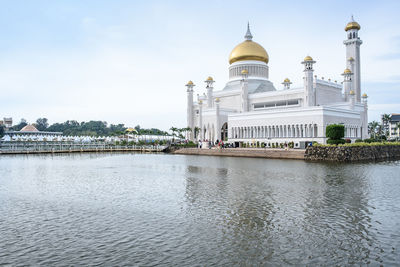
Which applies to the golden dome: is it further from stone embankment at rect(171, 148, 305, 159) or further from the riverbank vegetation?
the riverbank vegetation

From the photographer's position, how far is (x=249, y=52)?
63.2m

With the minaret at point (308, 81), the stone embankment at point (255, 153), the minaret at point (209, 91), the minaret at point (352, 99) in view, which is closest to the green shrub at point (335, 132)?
the stone embankment at point (255, 153)

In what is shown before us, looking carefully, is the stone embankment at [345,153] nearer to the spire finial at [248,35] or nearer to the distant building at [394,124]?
the spire finial at [248,35]

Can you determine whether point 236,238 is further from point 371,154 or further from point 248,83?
point 248,83

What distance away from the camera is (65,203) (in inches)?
551

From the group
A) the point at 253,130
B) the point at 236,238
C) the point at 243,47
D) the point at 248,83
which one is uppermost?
the point at 243,47

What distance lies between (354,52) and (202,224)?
55077 millimetres

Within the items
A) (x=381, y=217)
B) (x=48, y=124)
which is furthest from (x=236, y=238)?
(x=48, y=124)

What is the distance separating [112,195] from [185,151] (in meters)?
36.8

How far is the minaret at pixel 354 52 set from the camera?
56750 millimetres

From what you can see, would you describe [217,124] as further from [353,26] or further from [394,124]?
[394,124]

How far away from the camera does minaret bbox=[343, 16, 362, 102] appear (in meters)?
56.8

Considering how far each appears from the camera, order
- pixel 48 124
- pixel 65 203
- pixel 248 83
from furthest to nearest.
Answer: pixel 48 124 → pixel 248 83 → pixel 65 203

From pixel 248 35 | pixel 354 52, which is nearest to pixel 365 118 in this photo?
pixel 354 52
